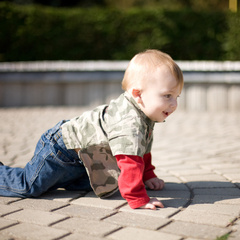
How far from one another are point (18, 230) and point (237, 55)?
840 centimetres

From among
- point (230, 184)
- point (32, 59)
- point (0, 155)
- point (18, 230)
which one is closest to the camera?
point (18, 230)

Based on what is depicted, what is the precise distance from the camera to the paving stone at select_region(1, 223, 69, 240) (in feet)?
6.59

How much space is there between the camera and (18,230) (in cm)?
211

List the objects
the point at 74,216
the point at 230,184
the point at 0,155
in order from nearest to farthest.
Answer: the point at 74,216, the point at 230,184, the point at 0,155

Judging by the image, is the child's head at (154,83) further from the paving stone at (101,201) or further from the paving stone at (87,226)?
the paving stone at (87,226)

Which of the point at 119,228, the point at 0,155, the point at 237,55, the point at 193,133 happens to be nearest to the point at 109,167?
the point at 119,228

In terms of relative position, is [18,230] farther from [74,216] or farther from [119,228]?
[119,228]

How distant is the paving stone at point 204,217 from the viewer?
2209mm

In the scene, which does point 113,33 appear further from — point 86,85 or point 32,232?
point 32,232

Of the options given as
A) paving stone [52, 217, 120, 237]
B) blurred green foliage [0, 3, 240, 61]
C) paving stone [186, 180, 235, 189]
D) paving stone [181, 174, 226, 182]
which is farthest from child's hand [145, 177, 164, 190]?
blurred green foliage [0, 3, 240, 61]

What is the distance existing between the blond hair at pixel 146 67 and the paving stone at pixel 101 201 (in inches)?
30.3

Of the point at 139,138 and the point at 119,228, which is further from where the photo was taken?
the point at 139,138

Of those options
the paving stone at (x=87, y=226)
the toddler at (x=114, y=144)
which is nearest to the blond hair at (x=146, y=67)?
the toddler at (x=114, y=144)

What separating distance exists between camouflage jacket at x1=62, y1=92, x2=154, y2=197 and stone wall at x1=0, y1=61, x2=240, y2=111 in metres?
5.68
